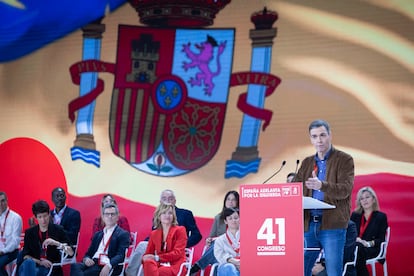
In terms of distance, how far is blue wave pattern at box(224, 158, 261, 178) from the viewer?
26.9ft

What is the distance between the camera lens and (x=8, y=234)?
802 centimetres

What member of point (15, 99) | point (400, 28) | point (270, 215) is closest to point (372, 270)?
point (400, 28)

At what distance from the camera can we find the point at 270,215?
430 centimetres

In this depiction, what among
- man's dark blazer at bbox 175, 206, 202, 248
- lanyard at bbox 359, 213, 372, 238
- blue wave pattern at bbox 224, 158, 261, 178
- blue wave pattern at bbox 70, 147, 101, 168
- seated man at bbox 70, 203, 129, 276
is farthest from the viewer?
blue wave pattern at bbox 70, 147, 101, 168

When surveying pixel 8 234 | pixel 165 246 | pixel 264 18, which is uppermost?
pixel 264 18

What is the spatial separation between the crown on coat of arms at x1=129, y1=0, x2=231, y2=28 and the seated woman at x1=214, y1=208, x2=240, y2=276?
2.43 m

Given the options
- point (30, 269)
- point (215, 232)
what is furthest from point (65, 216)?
point (215, 232)

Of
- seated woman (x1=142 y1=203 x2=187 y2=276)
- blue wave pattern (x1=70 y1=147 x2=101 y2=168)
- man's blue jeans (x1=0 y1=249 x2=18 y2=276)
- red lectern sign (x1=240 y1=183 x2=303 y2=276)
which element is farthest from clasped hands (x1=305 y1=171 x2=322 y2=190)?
blue wave pattern (x1=70 y1=147 x2=101 y2=168)

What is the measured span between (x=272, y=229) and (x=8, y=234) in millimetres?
4400

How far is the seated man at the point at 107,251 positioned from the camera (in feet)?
23.6

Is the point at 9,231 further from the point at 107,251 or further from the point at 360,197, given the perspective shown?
the point at 360,197

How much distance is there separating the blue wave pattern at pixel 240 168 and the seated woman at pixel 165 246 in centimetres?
148

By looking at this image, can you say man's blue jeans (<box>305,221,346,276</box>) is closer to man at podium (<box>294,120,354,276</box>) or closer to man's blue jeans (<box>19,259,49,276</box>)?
man at podium (<box>294,120,354,276</box>)

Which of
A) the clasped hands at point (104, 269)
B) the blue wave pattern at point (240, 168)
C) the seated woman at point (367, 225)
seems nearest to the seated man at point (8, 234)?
the clasped hands at point (104, 269)
